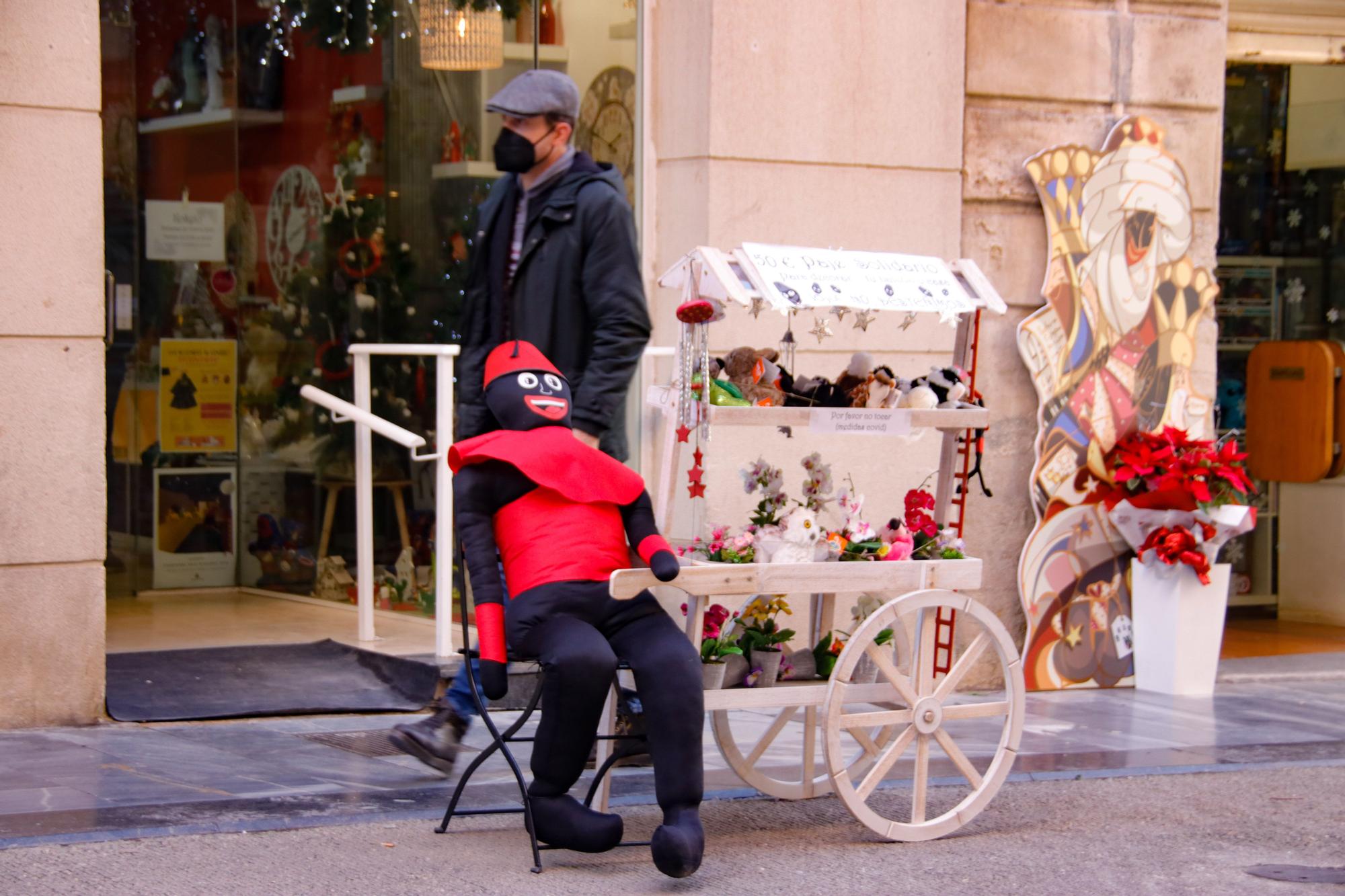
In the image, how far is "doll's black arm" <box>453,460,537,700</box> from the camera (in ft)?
14.5

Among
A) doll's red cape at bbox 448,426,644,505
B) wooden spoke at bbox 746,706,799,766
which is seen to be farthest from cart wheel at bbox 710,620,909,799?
doll's red cape at bbox 448,426,644,505

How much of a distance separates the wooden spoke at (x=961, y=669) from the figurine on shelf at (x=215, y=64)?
18.3ft

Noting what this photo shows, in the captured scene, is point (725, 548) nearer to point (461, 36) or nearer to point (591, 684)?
point (591, 684)

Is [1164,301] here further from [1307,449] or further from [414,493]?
[414,493]

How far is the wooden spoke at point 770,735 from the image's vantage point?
5309 mm

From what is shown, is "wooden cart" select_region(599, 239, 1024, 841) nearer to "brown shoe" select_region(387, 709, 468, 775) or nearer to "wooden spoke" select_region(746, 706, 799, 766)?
"wooden spoke" select_region(746, 706, 799, 766)

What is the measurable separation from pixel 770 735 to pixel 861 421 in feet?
3.58

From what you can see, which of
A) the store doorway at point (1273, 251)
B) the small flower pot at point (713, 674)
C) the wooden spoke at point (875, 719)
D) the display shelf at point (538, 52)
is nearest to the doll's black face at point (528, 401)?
the small flower pot at point (713, 674)

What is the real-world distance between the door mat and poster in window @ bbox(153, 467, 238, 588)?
1.67 m

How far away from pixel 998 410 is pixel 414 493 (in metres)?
2.75

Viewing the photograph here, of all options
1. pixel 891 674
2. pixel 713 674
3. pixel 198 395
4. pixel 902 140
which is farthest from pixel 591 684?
pixel 198 395

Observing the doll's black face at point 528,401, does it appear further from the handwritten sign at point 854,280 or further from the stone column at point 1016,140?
the stone column at point 1016,140

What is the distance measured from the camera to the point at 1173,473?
7.18m

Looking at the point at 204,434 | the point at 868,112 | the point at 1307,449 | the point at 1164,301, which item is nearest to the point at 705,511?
the point at 868,112
